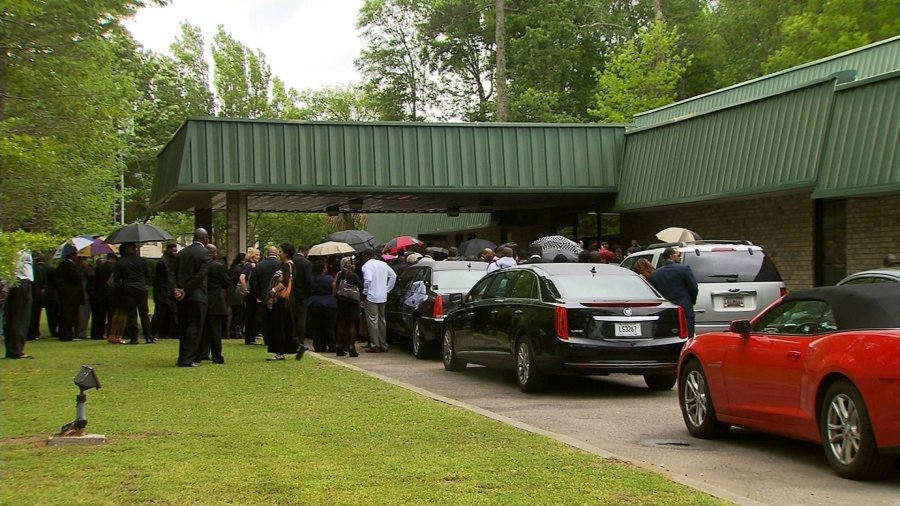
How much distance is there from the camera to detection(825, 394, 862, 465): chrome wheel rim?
739 centimetres

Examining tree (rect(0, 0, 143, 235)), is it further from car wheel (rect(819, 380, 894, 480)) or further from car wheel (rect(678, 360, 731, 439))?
car wheel (rect(819, 380, 894, 480))

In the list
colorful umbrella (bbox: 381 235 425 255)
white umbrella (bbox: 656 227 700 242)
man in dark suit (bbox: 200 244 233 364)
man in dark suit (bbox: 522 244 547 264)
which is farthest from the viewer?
colorful umbrella (bbox: 381 235 425 255)

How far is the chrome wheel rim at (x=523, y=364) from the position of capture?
1288 cm

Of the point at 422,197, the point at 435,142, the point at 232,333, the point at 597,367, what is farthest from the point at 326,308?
the point at 422,197

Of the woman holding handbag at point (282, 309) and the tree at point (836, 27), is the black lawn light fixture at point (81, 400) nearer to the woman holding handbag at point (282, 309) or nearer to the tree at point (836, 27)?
the woman holding handbag at point (282, 309)

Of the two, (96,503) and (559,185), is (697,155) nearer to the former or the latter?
(559,185)

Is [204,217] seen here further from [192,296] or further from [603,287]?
[603,287]

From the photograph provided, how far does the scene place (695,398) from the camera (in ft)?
31.9

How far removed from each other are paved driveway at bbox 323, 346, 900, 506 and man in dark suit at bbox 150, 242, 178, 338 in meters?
7.03

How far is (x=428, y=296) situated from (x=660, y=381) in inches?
214

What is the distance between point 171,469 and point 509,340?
A: 6600 millimetres

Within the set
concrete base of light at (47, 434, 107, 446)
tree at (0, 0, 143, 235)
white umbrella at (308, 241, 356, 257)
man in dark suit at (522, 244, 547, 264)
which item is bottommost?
concrete base of light at (47, 434, 107, 446)

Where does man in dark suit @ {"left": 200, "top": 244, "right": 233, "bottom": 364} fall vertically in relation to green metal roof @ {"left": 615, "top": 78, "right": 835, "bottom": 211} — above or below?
below

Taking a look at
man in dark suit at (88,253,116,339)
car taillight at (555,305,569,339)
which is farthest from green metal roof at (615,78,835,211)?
man in dark suit at (88,253,116,339)
